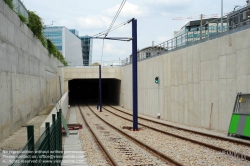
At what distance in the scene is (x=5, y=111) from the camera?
43.7ft

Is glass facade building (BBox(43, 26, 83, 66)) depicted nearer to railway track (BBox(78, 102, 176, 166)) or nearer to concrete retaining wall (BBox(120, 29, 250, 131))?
concrete retaining wall (BBox(120, 29, 250, 131))

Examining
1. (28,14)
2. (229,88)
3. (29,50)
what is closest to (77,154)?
(229,88)

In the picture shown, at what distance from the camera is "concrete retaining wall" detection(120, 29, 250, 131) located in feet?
46.9

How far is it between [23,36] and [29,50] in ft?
7.21

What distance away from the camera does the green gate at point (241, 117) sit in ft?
41.6

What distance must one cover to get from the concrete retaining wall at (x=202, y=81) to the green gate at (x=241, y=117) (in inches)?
16.4

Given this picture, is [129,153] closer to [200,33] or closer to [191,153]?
[191,153]

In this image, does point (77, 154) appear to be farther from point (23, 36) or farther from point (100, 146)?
point (23, 36)

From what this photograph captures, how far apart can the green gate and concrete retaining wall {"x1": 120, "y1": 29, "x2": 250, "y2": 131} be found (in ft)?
1.37

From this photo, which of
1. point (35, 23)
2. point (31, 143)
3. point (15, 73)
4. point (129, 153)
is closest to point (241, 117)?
point (129, 153)

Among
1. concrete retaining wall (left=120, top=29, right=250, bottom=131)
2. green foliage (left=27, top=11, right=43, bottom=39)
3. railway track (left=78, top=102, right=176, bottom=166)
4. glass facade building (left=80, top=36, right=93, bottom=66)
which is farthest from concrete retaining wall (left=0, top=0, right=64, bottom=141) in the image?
glass facade building (left=80, top=36, right=93, bottom=66)

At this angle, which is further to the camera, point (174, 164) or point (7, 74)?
point (7, 74)

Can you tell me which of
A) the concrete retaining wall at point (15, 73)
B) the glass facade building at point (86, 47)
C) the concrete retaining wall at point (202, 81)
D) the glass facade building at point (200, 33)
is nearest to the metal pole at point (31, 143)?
the concrete retaining wall at point (15, 73)

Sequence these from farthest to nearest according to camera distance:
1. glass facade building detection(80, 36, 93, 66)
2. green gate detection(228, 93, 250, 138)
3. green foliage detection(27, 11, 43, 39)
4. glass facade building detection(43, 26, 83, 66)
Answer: glass facade building detection(80, 36, 93, 66) → glass facade building detection(43, 26, 83, 66) → green foliage detection(27, 11, 43, 39) → green gate detection(228, 93, 250, 138)
